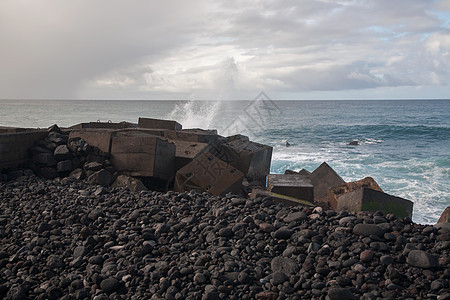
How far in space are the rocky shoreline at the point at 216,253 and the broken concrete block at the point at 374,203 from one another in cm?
97

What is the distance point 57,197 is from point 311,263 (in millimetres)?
3374

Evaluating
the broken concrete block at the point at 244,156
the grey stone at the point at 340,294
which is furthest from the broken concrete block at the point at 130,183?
the grey stone at the point at 340,294

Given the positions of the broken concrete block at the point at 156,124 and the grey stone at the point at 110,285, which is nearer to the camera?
the grey stone at the point at 110,285

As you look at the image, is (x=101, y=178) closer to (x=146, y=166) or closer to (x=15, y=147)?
(x=146, y=166)

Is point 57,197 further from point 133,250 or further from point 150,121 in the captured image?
point 150,121

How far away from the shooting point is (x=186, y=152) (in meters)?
6.78

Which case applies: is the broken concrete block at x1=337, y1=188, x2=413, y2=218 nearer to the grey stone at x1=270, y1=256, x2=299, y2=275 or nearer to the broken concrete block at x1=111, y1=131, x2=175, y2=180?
the grey stone at x1=270, y1=256, x2=299, y2=275

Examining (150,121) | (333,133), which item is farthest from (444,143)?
(150,121)

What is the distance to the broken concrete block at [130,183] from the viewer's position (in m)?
5.80

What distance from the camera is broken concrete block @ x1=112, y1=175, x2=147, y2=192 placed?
5.80 m

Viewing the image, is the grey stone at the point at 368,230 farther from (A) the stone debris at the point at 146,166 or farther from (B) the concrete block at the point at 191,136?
(B) the concrete block at the point at 191,136

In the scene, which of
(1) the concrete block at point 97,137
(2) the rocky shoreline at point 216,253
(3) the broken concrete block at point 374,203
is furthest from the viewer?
(1) the concrete block at point 97,137

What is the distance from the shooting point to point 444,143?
23.6 meters

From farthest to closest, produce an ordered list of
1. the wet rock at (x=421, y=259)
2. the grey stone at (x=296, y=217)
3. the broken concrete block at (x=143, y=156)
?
the broken concrete block at (x=143, y=156) < the grey stone at (x=296, y=217) < the wet rock at (x=421, y=259)
